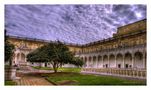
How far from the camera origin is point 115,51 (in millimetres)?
12789

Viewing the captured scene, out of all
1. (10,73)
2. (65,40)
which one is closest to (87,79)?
(65,40)

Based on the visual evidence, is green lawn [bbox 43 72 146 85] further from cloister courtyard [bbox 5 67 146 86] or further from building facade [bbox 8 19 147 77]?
building facade [bbox 8 19 147 77]

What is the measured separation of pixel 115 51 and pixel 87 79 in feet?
11.3

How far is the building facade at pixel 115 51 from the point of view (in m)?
9.83

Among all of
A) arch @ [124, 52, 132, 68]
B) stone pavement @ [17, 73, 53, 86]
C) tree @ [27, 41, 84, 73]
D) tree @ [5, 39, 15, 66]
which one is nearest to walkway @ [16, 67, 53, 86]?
stone pavement @ [17, 73, 53, 86]

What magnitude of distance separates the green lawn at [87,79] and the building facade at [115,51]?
0.46 metres

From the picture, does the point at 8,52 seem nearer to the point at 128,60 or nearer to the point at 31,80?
the point at 31,80

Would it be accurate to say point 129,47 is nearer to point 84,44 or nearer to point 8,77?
point 84,44

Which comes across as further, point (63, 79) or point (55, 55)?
point (55, 55)

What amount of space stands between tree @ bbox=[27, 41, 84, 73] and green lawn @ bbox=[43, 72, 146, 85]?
1.47 feet

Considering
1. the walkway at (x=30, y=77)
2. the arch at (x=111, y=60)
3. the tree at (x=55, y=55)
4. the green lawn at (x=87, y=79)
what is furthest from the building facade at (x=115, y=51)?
the green lawn at (x=87, y=79)
